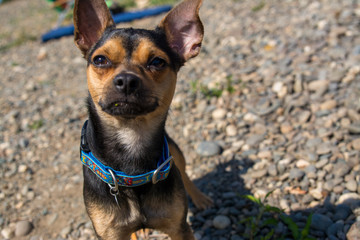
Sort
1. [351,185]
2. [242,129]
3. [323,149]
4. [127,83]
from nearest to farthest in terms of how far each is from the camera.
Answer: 1. [127,83]
2. [351,185]
3. [323,149]
4. [242,129]

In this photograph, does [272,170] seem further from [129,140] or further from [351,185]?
[129,140]

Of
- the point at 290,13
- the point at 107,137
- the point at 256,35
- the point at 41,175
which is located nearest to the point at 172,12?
the point at 107,137

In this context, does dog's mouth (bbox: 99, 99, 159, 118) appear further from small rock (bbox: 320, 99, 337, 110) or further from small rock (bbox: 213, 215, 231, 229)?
small rock (bbox: 320, 99, 337, 110)

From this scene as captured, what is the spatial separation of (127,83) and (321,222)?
95.6 inches

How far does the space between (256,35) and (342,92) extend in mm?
2859

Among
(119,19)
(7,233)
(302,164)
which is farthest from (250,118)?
(119,19)

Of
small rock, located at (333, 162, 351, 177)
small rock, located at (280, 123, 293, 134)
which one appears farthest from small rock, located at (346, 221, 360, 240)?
small rock, located at (280, 123, 293, 134)

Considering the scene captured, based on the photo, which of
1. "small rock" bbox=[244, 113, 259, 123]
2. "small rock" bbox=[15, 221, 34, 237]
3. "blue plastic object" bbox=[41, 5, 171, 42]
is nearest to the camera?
"small rock" bbox=[15, 221, 34, 237]

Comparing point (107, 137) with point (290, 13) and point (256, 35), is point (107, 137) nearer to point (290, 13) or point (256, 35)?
point (256, 35)

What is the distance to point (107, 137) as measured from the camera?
3.08 m

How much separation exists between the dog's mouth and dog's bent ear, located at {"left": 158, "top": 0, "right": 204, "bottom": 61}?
0.99m

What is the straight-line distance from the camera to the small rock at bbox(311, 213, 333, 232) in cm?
354

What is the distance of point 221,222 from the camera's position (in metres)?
3.92

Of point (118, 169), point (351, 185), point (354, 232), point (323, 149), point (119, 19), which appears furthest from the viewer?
point (119, 19)
